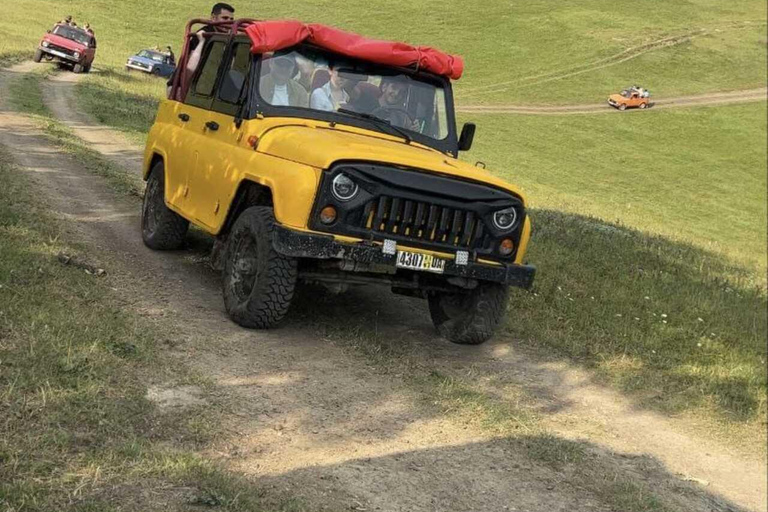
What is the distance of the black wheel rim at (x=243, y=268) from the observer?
6359 millimetres

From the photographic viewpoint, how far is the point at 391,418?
5203 mm

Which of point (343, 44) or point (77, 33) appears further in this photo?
point (77, 33)

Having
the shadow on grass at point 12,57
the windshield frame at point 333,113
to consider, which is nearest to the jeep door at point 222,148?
the windshield frame at point 333,113

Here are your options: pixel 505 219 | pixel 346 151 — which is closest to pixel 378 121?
pixel 346 151

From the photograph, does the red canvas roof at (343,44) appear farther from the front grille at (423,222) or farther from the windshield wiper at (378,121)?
the front grille at (423,222)

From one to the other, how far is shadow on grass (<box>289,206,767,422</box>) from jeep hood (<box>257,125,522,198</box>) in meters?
1.40

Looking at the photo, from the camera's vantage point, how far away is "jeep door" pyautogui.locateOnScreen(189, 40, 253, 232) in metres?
6.78

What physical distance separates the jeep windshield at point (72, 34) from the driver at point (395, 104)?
24.3 meters

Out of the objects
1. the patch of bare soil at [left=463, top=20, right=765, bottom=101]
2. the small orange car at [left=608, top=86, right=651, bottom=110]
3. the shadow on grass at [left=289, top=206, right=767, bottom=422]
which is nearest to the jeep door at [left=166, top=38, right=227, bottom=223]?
the shadow on grass at [left=289, top=206, right=767, bottom=422]

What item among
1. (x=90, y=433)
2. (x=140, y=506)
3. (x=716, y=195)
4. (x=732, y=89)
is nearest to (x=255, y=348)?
(x=90, y=433)

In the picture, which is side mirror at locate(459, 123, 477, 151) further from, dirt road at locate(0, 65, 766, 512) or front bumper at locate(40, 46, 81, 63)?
front bumper at locate(40, 46, 81, 63)

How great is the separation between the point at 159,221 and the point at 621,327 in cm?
458

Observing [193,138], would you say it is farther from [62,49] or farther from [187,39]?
[62,49]

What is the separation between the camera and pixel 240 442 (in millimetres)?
4527
